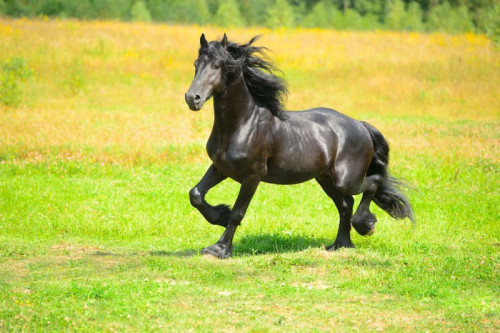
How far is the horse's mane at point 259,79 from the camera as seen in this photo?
8.52 m

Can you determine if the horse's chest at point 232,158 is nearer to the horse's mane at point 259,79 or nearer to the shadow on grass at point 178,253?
the horse's mane at point 259,79

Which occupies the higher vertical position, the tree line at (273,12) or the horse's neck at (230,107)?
the tree line at (273,12)

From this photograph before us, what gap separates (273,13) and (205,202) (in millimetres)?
43048

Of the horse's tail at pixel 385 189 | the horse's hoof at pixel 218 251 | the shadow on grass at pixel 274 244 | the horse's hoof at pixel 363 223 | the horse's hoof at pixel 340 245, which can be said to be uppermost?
the horse's tail at pixel 385 189

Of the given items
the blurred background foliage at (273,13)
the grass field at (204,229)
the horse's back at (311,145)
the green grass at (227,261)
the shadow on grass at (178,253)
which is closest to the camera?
the green grass at (227,261)

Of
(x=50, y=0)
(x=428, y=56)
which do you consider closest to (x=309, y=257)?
(x=428, y=56)

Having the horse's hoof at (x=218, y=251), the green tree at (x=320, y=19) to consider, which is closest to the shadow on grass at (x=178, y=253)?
the horse's hoof at (x=218, y=251)

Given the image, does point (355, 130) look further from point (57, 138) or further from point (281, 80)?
point (57, 138)

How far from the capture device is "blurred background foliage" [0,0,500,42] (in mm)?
46625

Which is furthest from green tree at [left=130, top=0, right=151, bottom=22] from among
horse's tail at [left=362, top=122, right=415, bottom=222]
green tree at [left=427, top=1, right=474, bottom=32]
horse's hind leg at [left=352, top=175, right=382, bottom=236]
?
horse's hind leg at [left=352, top=175, right=382, bottom=236]

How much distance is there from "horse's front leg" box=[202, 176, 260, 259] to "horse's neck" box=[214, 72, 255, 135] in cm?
66

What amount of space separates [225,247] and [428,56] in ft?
79.6

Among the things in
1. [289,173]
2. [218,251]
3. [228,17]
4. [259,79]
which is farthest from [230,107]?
[228,17]

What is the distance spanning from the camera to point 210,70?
8.01 metres
